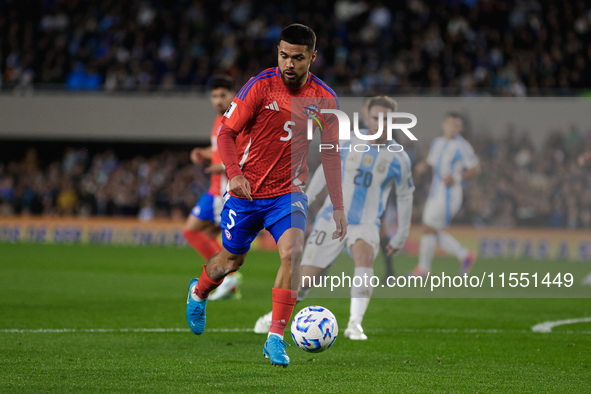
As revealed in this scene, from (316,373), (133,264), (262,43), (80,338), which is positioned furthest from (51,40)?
(316,373)

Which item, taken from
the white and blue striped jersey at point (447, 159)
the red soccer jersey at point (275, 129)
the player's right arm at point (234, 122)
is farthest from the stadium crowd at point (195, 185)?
the player's right arm at point (234, 122)

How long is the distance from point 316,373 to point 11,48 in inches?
890

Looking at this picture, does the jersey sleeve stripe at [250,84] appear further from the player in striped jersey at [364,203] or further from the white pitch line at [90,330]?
the white pitch line at [90,330]

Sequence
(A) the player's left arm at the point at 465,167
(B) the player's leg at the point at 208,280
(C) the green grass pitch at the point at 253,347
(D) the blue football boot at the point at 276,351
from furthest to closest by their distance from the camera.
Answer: (A) the player's left arm at the point at 465,167 → (B) the player's leg at the point at 208,280 → (D) the blue football boot at the point at 276,351 → (C) the green grass pitch at the point at 253,347

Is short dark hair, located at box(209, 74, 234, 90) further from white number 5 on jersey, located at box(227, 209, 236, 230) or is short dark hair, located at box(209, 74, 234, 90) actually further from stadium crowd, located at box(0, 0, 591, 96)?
stadium crowd, located at box(0, 0, 591, 96)

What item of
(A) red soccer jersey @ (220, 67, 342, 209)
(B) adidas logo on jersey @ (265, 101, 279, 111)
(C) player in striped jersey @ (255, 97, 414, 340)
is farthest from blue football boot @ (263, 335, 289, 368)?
(C) player in striped jersey @ (255, 97, 414, 340)

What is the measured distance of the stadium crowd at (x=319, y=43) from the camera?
23609 mm

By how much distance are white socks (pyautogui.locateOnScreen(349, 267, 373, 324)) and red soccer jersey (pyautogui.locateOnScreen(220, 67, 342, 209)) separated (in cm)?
183

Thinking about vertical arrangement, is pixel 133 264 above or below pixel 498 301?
below

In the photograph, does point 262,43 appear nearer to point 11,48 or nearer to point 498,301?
point 11,48

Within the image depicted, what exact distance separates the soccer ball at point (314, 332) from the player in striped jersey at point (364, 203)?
1.88 metres

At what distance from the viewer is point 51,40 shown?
26.2m

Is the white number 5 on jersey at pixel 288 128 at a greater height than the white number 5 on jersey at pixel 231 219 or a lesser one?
greater

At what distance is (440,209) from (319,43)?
41.5 feet
